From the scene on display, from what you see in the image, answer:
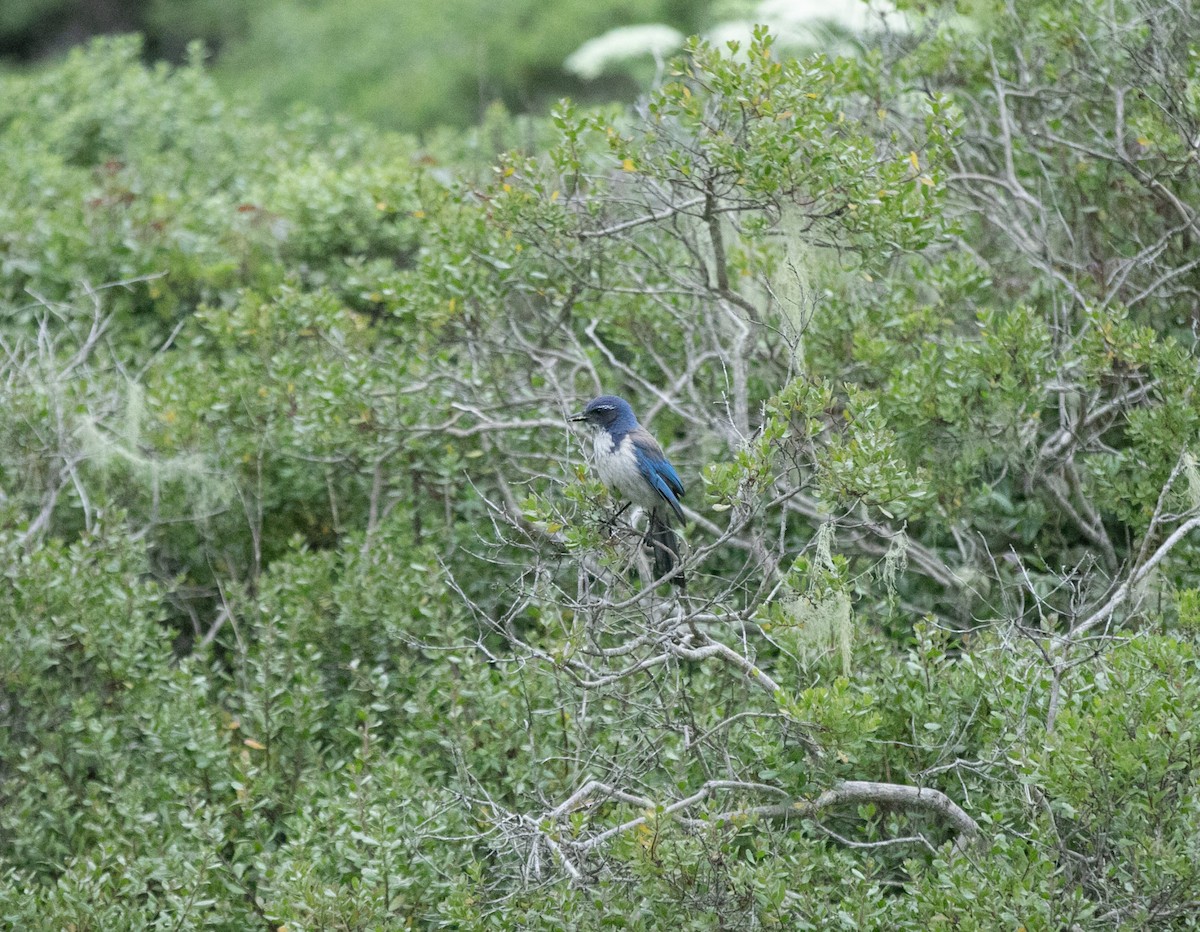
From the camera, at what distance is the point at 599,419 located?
6.65 meters

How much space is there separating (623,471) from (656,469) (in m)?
0.16

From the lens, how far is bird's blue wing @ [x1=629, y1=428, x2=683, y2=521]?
6.43 m

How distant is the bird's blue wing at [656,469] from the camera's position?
6426 mm

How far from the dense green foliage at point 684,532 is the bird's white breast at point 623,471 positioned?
13.9 inches

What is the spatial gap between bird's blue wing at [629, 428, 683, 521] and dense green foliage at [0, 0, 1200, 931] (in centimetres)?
42

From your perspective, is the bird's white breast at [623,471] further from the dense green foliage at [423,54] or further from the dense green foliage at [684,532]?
the dense green foliage at [423,54]

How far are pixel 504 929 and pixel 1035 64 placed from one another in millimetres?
6065

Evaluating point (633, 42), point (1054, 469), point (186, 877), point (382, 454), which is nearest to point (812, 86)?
point (1054, 469)

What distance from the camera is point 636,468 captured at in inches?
253

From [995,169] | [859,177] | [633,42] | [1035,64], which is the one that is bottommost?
[633,42]

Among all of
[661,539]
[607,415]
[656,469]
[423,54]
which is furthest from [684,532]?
[423,54]

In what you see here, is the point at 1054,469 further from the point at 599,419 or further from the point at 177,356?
the point at 177,356

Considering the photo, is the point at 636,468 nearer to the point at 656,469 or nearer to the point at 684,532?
the point at 656,469

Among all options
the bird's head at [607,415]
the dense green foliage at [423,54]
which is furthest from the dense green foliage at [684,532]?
the dense green foliage at [423,54]
